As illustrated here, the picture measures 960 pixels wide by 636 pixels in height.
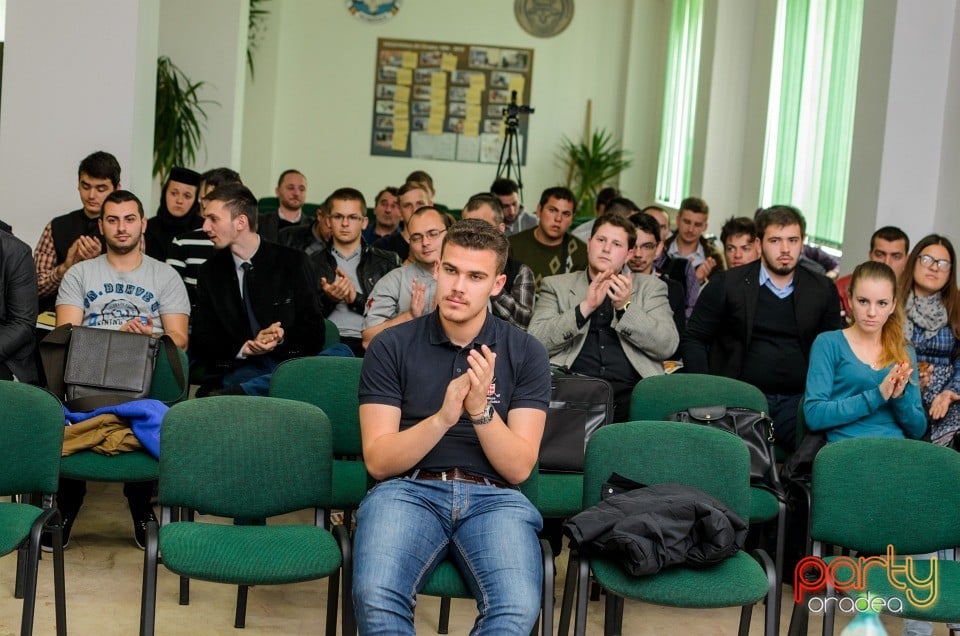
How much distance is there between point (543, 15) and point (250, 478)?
9966 mm

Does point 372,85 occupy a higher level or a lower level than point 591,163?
higher

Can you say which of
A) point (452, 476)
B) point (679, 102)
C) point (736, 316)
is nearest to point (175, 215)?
point (736, 316)

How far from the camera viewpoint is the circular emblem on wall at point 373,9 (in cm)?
1217

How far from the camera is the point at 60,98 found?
5.50 m

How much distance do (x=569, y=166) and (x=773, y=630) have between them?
9986 millimetres

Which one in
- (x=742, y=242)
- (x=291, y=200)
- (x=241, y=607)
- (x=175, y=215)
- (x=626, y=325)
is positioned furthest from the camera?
(x=291, y=200)

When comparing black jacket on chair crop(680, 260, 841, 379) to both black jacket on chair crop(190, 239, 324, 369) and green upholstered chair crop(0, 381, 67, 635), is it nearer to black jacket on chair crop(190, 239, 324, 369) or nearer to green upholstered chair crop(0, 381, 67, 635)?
black jacket on chair crop(190, 239, 324, 369)

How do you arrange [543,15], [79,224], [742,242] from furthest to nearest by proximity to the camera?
[543,15], [742,242], [79,224]

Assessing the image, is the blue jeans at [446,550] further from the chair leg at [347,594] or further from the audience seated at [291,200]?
the audience seated at [291,200]

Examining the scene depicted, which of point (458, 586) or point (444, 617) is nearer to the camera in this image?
point (458, 586)

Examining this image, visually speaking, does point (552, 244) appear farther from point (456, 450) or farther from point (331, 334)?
point (456, 450)

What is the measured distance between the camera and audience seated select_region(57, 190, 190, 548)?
426 centimetres

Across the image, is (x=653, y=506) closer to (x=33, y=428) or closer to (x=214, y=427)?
(x=214, y=427)

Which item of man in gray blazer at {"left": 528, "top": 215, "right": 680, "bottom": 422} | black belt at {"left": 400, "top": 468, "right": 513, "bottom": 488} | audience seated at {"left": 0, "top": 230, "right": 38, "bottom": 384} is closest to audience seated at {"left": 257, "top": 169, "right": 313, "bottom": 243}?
audience seated at {"left": 0, "top": 230, "right": 38, "bottom": 384}
